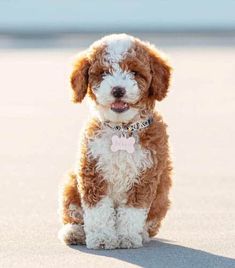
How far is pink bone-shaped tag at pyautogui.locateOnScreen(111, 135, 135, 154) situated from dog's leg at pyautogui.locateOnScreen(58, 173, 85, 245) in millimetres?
401

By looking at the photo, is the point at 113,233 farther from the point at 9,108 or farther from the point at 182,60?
the point at 182,60

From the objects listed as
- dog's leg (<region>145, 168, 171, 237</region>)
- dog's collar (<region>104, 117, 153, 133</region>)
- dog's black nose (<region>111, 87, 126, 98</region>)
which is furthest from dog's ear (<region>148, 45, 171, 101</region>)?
dog's leg (<region>145, 168, 171, 237</region>)

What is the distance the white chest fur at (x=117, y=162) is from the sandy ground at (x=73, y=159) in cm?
38

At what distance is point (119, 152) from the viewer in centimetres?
781

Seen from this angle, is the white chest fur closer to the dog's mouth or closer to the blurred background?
the dog's mouth

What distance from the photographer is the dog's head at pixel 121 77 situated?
24.9ft

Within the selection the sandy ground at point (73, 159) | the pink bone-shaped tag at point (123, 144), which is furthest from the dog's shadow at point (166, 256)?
the pink bone-shaped tag at point (123, 144)

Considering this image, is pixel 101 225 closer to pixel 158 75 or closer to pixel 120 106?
pixel 120 106

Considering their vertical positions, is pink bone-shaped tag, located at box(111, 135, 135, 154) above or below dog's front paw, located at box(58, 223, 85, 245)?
above

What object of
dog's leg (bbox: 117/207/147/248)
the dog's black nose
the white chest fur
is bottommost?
dog's leg (bbox: 117/207/147/248)

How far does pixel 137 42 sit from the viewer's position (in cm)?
778

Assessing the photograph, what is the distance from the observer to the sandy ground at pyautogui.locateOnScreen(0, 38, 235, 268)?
25.3 feet

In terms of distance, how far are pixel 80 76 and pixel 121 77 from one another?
0.32 meters

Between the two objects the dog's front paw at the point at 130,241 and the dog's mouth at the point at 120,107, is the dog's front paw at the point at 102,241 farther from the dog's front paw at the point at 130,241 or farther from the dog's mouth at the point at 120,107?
the dog's mouth at the point at 120,107
